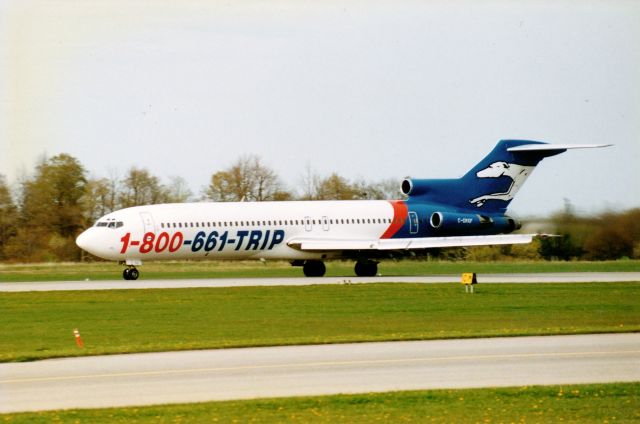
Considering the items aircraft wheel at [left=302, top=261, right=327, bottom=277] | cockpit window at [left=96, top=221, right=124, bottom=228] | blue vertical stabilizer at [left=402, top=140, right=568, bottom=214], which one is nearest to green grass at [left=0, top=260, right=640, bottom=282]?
aircraft wheel at [left=302, top=261, right=327, bottom=277]

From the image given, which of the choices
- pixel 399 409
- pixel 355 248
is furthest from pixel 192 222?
pixel 399 409

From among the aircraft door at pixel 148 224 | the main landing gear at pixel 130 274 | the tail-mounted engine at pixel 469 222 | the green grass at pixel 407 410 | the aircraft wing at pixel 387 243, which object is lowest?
the green grass at pixel 407 410

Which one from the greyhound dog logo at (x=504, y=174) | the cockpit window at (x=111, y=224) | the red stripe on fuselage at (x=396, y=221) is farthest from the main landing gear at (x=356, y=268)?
the cockpit window at (x=111, y=224)

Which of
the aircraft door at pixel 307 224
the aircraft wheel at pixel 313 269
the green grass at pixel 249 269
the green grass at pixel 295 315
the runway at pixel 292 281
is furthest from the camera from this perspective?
the green grass at pixel 249 269

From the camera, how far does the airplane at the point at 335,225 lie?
51.2 m

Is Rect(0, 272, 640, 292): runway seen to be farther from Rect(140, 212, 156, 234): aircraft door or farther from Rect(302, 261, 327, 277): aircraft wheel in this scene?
Rect(302, 261, 327, 277): aircraft wheel

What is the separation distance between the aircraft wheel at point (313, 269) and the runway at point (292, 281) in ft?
8.07

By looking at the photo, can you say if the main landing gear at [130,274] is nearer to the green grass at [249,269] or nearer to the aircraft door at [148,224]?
the aircraft door at [148,224]

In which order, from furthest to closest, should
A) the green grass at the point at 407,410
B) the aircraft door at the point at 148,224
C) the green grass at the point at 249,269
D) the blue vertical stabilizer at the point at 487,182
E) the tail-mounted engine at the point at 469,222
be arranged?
the blue vertical stabilizer at the point at 487,182 < the tail-mounted engine at the point at 469,222 < the green grass at the point at 249,269 < the aircraft door at the point at 148,224 < the green grass at the point at 407,410

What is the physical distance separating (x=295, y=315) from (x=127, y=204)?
49746mm

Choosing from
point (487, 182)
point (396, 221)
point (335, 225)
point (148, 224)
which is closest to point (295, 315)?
point (148, 224)

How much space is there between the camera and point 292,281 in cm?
4909

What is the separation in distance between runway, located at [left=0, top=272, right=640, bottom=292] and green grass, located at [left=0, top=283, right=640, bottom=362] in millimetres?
2741

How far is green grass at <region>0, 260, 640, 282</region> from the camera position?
56.0 meters
